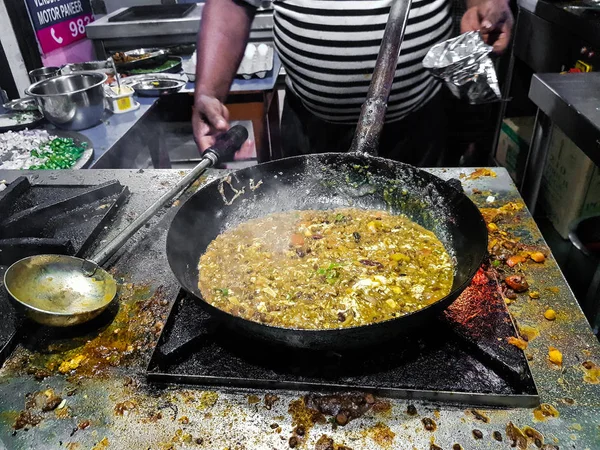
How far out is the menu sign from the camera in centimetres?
497

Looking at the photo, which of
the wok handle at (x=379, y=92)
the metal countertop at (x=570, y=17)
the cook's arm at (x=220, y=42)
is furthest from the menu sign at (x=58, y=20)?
the metal countertop at (x=570, y=17)

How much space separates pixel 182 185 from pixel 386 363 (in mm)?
1114

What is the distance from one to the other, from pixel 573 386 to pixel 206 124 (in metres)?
1.93

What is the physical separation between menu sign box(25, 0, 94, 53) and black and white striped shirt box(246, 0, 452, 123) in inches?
148

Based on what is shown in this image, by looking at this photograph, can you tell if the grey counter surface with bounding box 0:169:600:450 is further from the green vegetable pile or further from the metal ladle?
the green vegetable pile

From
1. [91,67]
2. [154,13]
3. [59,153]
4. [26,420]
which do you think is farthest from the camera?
[154,13]

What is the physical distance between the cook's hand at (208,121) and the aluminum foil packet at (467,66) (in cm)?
102

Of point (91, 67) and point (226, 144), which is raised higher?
point (226, 144)

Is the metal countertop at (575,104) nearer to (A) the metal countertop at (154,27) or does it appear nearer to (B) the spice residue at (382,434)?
(B) the spice residue at (382,434)

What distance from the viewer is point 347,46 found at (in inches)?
89.4

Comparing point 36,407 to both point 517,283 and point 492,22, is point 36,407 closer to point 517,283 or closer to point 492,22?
point 517,283

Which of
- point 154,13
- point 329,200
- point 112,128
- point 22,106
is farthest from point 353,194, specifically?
point 154,13

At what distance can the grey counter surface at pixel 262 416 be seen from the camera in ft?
3.51

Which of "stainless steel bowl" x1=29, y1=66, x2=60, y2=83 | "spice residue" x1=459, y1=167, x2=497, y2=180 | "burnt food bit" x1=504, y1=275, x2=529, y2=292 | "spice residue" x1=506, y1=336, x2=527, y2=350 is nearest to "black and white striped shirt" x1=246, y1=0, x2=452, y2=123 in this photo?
"spice residue" x1=459, y1=167, x2=497, y2=180
